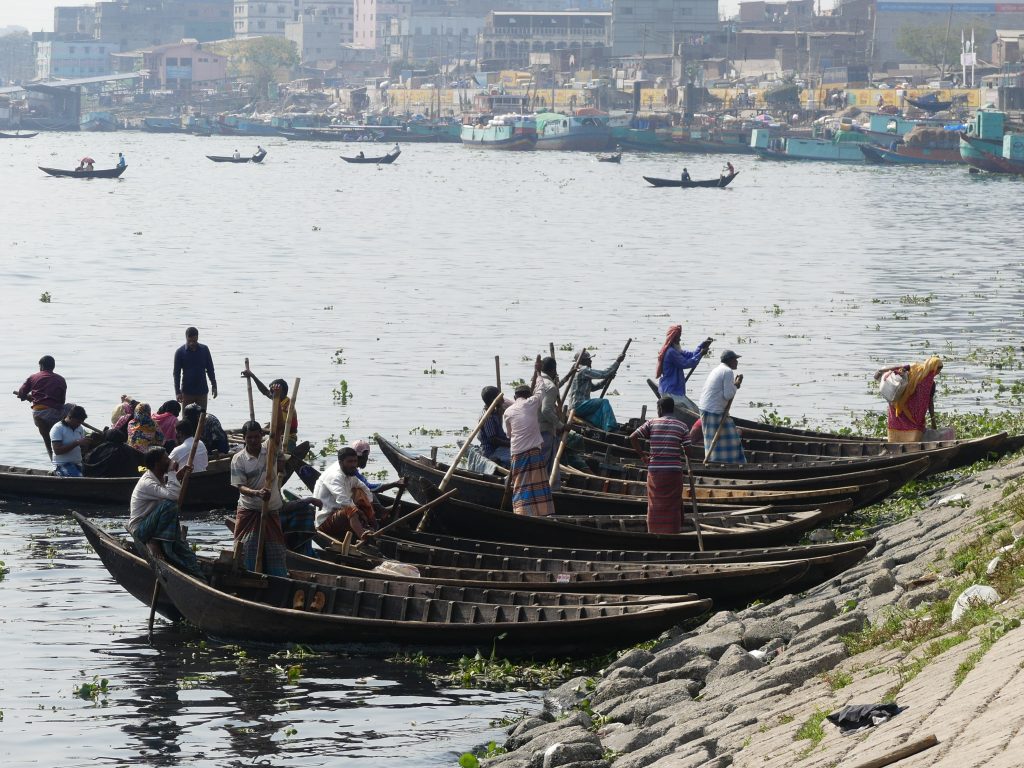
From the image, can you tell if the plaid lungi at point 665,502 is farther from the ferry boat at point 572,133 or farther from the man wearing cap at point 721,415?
the ferry boat at point 572,133

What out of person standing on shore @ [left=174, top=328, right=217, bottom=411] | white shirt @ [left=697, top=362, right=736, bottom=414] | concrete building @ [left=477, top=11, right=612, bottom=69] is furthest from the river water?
concrete building @ [left=477, top=11, right=612, bottom=69]

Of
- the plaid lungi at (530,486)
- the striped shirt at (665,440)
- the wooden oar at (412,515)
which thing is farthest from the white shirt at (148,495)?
the striped shirt at (665,440)

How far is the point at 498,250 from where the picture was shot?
6234cm

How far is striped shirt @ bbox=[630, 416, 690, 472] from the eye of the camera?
53.9 ft

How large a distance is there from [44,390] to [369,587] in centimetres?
861

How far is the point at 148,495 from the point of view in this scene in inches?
586

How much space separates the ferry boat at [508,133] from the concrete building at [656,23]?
26286 millimetres

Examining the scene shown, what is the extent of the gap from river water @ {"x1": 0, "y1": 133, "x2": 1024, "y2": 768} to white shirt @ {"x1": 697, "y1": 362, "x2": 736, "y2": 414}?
6.43 meters

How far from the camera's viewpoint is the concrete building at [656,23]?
576ft

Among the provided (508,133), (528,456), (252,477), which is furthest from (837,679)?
(508,133)

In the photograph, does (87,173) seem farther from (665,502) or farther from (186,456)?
(665,502)

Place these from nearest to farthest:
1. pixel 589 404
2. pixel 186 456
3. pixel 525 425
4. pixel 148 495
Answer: pixel 148 495
pixel 525 425
pixel 186 456
pixel 589 404

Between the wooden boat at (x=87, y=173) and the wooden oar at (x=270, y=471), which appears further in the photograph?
the wooden boat at (x=87, y=173)

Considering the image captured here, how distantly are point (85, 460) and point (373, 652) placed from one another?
7.93m
